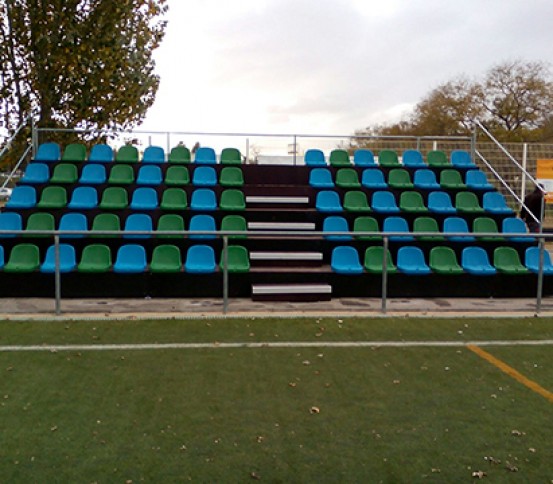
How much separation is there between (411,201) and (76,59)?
9115 millimetres

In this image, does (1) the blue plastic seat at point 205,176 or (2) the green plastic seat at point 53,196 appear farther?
(1) the blue plastic seat at point 205,176

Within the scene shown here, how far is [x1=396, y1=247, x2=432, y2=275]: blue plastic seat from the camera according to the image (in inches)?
370

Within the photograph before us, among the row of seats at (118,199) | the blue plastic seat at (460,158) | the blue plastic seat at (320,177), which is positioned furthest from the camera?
the blue plastic seat at (460,158)

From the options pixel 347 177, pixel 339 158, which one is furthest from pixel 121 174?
pixel 339 158

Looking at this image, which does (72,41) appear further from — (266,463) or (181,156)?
(266,463)

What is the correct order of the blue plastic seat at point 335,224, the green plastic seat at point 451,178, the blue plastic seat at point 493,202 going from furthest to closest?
the green plastic seat at point 451,178 < the blue plastic seat at point 493,202 < the blue plastic seat at point 335,224

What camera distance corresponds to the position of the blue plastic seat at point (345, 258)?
9.30 m

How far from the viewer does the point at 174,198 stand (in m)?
10.9

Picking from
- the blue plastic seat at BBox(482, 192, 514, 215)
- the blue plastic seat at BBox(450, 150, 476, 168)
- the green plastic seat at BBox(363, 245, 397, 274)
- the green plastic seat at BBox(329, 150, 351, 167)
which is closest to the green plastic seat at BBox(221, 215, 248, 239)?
the green plastic seat at BBox(363, 245, 397, 274)

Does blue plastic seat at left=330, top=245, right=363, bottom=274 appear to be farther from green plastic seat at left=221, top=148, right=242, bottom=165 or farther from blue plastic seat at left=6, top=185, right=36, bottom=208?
blue plastic seat at left=6, top=185, right=36, bottom=208

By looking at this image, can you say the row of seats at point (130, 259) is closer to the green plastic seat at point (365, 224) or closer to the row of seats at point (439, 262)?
the row of seats at point (439, 262)

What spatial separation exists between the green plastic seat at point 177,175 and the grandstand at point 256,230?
0.08 feet

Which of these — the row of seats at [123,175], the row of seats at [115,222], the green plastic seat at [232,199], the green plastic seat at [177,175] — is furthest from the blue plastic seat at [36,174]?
the green plastic seat at [232,199]

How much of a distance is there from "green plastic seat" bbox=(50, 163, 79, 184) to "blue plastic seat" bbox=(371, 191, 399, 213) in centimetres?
634
